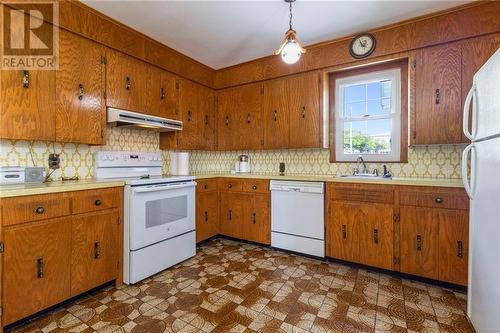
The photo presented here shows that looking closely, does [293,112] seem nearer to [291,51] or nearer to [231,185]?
[291,51]

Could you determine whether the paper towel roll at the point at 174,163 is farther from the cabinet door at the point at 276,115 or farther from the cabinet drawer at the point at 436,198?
the cabinet drawer at the point at 436,198

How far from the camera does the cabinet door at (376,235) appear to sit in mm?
2383

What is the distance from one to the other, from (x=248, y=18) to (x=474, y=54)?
83.2 inches

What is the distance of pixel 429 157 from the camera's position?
2.63m

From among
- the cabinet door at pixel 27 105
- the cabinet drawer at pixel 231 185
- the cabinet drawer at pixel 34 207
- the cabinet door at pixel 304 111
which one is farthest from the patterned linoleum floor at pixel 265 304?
the cabinet door at pixel 304 111

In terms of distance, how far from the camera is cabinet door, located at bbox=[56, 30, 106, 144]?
2.12 metres

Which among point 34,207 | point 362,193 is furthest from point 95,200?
point 362,193

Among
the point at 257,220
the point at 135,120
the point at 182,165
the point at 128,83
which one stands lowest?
the point at 257,220

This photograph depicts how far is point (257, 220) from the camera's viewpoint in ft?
10.6

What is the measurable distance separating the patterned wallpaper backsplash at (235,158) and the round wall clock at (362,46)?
46.1 inches

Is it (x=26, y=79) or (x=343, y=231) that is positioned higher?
(x=26, y=79)

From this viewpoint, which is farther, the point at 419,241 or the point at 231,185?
the point at 231,185

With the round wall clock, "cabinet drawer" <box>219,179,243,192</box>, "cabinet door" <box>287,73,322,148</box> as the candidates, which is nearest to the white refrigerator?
the round wall clock

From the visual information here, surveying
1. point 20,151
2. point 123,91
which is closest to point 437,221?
point 123,91
